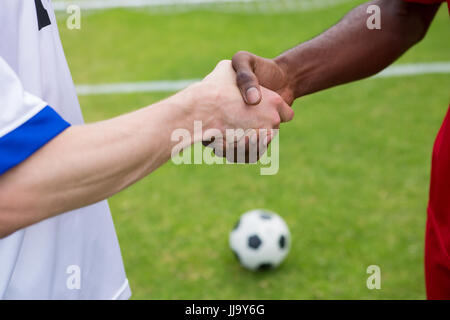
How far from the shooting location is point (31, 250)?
6.66 ft

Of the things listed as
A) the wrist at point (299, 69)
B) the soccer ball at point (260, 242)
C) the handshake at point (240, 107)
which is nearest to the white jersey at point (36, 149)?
the handshake at point (240, 107)

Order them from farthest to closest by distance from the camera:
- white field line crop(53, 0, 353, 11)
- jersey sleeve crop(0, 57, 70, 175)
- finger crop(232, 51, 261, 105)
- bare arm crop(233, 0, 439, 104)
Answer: white field line crop(53, 0, 353, 11) < bare arm crop(233, 0, 439, 104) < finger crop(232, 51, 261, 105) < jersey sleeve crop(0, 57, 70, 175)

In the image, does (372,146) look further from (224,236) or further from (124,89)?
(124,89)

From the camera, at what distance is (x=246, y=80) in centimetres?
225

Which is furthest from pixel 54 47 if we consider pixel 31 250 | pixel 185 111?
pixel 31 250

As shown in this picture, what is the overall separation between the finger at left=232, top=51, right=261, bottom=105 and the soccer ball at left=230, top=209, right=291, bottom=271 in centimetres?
164

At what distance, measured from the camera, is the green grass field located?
3803mm

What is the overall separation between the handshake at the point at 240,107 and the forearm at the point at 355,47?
5.6 inches

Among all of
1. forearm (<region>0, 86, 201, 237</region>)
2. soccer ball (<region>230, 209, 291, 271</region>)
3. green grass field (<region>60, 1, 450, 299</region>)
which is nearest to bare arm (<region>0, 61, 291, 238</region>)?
forearm (<region>0, 86, 201, 237</region>)

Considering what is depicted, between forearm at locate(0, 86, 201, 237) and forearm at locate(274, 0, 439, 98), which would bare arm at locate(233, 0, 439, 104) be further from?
forearm at locate(0, 86, 201, 237)

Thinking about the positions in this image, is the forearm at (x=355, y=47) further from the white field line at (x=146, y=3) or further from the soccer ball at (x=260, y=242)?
the white field line at (x=146, y=3)

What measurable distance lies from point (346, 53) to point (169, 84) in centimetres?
408

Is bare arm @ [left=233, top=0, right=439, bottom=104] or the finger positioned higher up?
bare arm @ [left=233, top=0, right=439, bottom=104]
